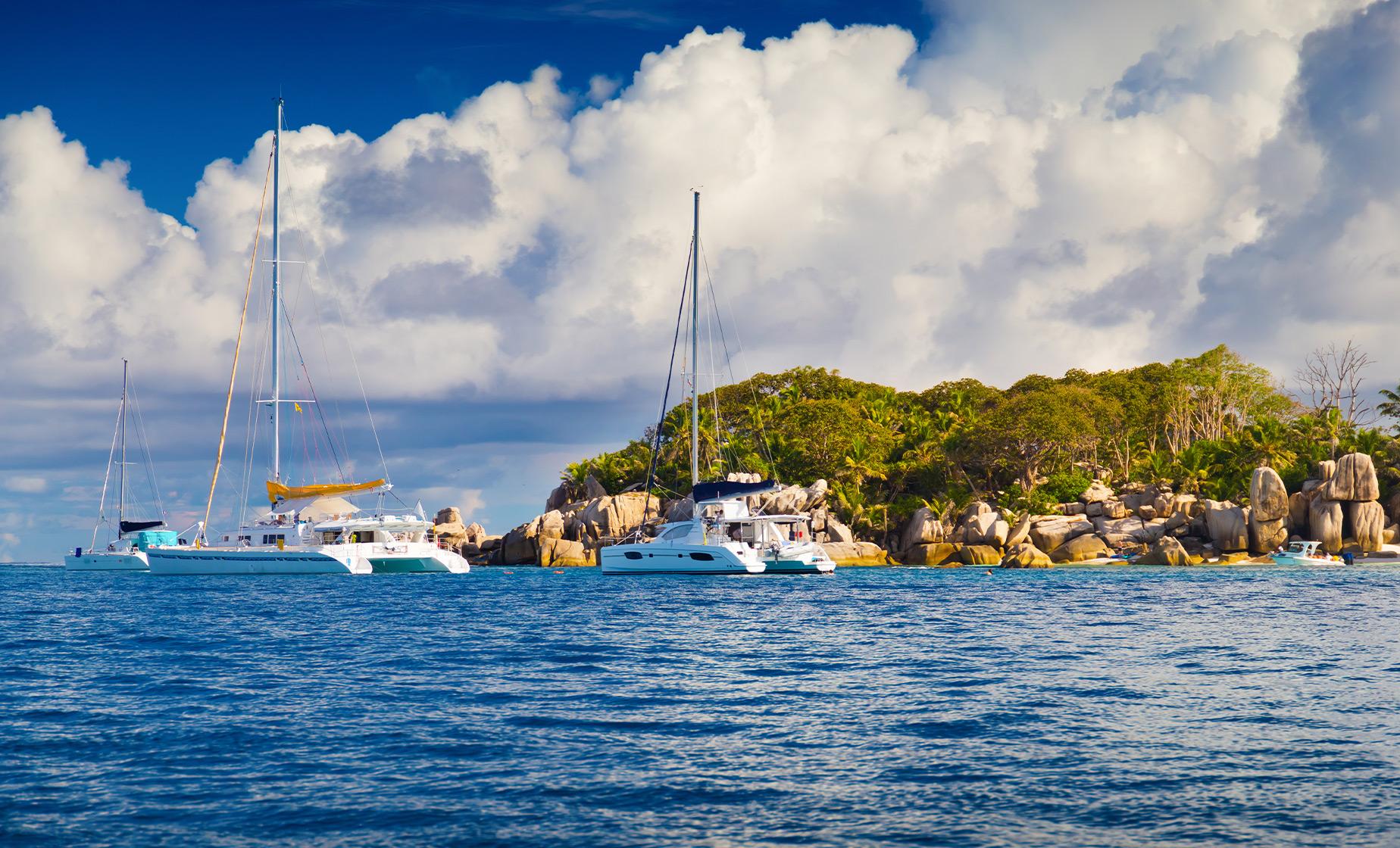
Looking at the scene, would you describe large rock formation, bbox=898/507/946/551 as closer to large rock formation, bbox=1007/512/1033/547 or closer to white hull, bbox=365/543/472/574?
large rock formation, bbox=1007/512/1033/547

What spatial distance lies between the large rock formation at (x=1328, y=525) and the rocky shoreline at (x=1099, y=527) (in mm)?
67

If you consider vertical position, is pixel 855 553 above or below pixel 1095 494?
below

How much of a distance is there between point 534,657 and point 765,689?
653 cm

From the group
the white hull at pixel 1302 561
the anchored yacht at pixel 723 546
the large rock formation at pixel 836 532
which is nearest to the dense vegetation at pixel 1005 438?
the large rock formation at pixel 836 532

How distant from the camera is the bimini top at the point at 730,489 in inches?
2265

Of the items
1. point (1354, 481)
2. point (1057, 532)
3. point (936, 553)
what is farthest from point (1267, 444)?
point (936, 553)

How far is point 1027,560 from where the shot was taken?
7094 cm

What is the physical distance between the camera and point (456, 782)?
12.7m

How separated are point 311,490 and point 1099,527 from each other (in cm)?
5009

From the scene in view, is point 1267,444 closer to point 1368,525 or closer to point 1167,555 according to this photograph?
point 1368,525

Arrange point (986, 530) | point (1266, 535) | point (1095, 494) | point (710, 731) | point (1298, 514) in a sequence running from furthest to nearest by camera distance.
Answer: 1. point (1095, 494)
2. point (986, 530)
3. point (1298, 514)
4. point (1266, 535)
5. point (710, 731)

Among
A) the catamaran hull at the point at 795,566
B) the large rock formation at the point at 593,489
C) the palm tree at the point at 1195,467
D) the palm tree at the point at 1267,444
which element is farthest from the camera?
the large rock formation at the point at 593,489

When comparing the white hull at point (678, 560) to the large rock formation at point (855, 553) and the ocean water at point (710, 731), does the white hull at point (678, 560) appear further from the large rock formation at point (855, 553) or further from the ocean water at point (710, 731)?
the ocean water at point (710, 731)

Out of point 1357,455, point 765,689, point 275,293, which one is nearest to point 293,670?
point 765,689
